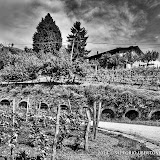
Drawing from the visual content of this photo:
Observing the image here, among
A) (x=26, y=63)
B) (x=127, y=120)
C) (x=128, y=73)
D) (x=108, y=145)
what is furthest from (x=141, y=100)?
(x=26, y=63)

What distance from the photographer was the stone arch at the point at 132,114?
13923 millimetres

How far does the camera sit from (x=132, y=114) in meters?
14.2

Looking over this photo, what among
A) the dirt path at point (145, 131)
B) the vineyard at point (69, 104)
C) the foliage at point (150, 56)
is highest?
the foliage at point (150, 56)

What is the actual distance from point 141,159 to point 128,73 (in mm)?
22842

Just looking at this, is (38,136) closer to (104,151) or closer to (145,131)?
(104,151)

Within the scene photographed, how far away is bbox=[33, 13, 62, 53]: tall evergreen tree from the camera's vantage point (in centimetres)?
3750

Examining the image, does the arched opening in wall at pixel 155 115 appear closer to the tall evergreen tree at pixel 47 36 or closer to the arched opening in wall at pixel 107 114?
the arched opening in wall at pixel 107 114

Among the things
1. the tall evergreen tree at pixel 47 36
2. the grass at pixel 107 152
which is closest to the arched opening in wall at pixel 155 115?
the grass at pixel 107 152

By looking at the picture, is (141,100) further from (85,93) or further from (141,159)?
(141,159)

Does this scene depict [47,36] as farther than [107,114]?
Yes

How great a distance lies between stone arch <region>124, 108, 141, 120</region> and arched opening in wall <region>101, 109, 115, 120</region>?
115 cm

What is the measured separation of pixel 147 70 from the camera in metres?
26.9

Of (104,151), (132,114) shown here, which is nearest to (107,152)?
(104,151)

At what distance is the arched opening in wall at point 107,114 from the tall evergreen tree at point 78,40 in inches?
987
